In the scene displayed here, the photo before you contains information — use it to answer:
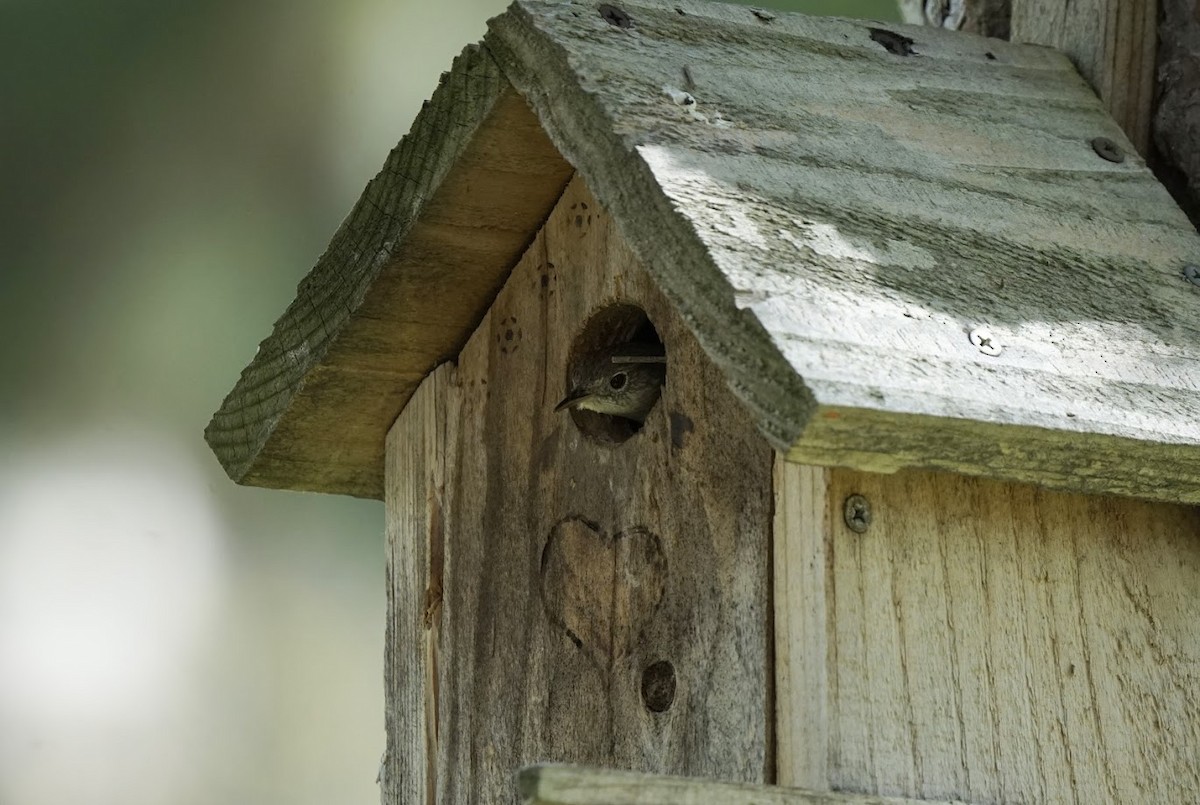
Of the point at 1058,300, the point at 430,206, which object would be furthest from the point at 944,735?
the point at 430,206

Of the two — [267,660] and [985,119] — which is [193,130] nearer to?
[267,660]

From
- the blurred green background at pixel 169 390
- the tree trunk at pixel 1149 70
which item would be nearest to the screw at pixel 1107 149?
the tree trunk at pixel 1149 70

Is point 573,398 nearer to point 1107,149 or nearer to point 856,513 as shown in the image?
point 856,513

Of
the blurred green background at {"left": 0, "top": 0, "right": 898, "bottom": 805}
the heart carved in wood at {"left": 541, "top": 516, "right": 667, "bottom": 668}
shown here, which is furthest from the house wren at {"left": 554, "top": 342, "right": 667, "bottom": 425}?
the blurred green background at {"left": 0, "top": 0, "right": 898, "bottom": 805}

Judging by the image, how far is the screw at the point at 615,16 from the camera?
1890mm

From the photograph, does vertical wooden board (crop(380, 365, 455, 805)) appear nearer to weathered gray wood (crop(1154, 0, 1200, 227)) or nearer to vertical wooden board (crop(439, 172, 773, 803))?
vertical wooden board (crop(439, 172, 773, 803))

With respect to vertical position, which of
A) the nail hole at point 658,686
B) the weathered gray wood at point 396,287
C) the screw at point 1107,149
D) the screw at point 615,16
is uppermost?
the screw at point 615,16

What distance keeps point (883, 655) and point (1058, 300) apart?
0.38 m

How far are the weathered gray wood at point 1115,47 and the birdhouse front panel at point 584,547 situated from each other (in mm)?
684

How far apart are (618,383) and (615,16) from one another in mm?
474

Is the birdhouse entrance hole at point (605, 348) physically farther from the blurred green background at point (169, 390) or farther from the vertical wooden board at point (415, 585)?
the blurred green background at point (169, 390)

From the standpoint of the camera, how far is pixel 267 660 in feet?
13.7

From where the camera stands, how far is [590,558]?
2.04m

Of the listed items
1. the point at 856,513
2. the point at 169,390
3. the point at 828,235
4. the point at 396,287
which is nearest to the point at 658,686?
the point at 856,513
